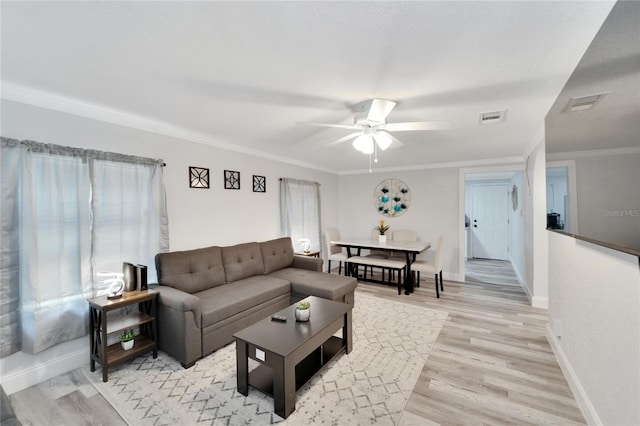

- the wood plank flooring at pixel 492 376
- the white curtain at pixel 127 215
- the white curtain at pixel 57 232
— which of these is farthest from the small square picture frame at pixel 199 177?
the wood plank flooring at pixel 492 376

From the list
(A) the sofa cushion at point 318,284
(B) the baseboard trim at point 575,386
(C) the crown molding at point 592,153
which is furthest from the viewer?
(A) the sofa cushion at point 318,284

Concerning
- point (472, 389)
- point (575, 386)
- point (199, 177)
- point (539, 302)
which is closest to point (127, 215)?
point (199, 177)

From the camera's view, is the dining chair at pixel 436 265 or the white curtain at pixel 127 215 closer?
the white curtain at pixel 127 215

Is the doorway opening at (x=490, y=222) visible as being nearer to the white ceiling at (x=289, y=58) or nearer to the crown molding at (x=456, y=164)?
the crown molding at (x=456, y=164)

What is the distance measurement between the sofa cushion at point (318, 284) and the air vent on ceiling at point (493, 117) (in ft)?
7.81

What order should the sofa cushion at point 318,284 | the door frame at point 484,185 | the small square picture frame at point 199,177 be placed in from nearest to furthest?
the sofa cushion at point 318,284 → the small square picture frame at point 199,177 → the door frame at point 484,185

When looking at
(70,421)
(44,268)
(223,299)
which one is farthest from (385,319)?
(44,268)

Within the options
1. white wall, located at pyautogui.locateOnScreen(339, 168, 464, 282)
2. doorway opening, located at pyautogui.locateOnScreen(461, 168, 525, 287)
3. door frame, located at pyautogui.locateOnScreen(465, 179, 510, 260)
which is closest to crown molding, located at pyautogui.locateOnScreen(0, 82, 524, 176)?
white wall, located at pyautogui.locateOnScreen(339, 168, 464, 282)

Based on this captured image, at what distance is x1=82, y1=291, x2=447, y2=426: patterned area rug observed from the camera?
181cm

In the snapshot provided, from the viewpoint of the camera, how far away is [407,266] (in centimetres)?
443

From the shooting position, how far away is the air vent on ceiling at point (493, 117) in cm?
260

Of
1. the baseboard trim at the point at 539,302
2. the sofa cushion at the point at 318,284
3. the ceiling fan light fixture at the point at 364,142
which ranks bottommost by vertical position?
the baseboard trim at the point at 539,302

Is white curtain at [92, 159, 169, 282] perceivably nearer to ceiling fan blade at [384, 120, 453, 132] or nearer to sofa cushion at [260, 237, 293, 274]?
sofa cushion at [260, 237, 293, 274]

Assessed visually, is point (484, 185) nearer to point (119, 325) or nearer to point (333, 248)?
point (333, 248)
